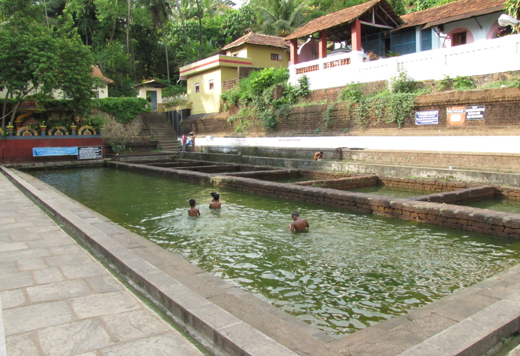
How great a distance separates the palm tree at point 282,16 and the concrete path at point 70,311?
3002 centimetres

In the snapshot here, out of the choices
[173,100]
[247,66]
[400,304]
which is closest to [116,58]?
[173,100]

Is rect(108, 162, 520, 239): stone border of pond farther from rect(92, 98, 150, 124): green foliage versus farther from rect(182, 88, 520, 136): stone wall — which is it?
rect(92, 98, 150, 124): green foliage

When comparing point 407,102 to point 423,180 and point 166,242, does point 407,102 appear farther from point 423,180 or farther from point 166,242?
point 166,242

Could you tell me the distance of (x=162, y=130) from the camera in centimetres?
3002

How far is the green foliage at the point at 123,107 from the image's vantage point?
28188 millimetres

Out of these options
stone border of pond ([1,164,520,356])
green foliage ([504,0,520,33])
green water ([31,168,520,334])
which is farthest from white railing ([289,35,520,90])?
stone border of pond ([1,164,520,356])

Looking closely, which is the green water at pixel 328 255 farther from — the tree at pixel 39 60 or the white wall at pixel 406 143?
the tree at pixel 39 60

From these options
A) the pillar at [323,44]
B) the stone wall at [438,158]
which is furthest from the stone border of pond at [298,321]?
the pillar at [323,44]

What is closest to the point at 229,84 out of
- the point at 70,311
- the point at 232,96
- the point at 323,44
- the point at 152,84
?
the point at 232,96

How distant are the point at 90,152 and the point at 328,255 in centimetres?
2004

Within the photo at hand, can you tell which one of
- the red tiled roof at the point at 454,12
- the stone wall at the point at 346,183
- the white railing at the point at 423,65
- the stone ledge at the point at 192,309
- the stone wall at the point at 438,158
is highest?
the red tiled roof at the point at 454,12

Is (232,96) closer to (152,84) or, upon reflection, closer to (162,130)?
(162,130)

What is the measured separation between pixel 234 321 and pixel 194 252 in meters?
2.85

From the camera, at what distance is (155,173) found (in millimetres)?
15516
